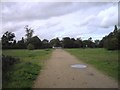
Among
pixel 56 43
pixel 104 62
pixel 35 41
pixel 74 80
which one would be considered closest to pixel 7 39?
pixel 35 41

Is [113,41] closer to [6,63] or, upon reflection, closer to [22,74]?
[6,63]

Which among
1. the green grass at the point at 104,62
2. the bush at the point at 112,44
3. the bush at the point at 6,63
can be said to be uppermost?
the bush at the point at 112,44

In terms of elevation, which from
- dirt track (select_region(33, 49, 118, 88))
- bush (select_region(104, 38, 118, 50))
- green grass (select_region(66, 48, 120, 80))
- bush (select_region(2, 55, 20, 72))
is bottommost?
dirt track (select_region(33, 49, 118, 88))

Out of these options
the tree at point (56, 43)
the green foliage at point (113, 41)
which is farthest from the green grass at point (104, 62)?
the tree at point (56, 43)

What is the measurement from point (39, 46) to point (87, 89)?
9013 cm

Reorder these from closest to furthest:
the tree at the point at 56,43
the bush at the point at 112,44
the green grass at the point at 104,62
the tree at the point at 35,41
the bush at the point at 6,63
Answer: the green grass at the point at 104,62 → the bush at the point at 6,63 → the bush at the point at 112,44 → the tree at the point at 35,41 → the tree at the point at 56,43

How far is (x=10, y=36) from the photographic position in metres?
73.5

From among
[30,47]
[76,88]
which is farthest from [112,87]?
[30,47]

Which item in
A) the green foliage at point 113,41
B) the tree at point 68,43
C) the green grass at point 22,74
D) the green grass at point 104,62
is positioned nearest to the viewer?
the green grass at point 22,74

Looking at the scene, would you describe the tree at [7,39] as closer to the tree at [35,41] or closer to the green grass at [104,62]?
the tree at [35,41]

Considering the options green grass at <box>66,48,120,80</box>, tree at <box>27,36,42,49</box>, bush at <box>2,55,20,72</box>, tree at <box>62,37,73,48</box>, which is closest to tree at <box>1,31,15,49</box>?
tree at <box>27,36,42,49</box>

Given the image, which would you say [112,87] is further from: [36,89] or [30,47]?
[30,47]

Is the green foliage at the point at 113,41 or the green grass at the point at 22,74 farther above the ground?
the green foliage at the point at 113,41

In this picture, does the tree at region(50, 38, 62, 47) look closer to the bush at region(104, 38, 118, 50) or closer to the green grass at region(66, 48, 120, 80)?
the bush at region(104, 38, 118, 50)
